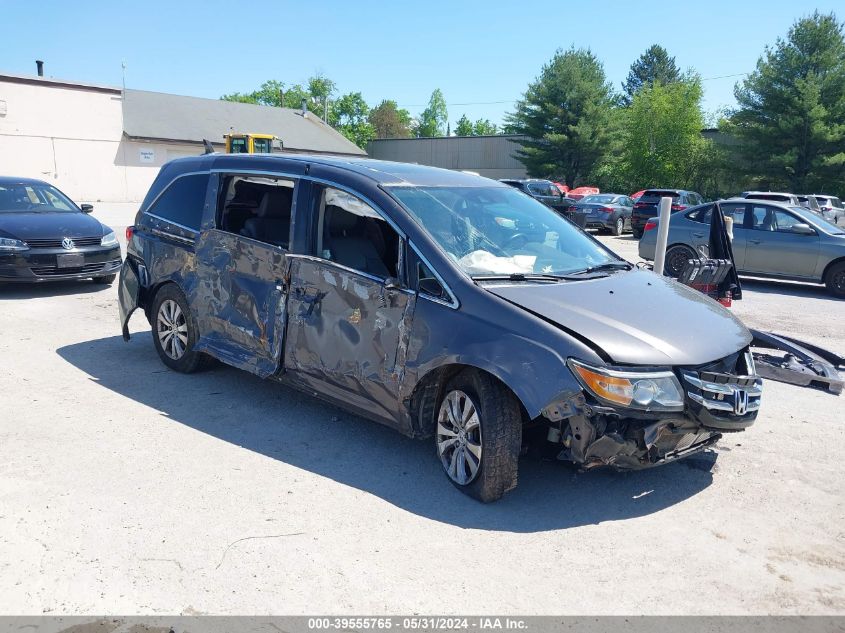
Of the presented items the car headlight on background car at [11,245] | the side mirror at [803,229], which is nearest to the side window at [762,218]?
the side mirror at [803,229]

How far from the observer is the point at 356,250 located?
16.4 feet

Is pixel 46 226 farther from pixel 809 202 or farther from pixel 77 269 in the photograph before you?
pixel 809 202

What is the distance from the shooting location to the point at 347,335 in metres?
4.87

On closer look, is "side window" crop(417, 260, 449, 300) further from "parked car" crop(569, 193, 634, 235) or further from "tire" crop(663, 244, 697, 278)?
"parked car" crop(569, 193, 634, 235)

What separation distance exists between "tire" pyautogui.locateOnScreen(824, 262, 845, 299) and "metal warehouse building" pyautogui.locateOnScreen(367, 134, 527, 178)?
40766 millimetres

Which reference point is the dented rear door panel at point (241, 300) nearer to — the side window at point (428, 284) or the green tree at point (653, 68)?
the side window at point (428, 284)

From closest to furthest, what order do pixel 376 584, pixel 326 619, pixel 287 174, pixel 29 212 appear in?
pixel 326 619, pixel 376 584, pixel 287 174, pixel 29 212

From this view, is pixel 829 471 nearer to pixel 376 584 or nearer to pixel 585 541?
pixel 585 541

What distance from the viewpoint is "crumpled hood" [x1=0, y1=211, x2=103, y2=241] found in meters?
10.1

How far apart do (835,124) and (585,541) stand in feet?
130

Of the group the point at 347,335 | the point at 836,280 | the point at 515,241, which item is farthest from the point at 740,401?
the point at 836,280

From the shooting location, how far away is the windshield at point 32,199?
Result: 11.0 meters

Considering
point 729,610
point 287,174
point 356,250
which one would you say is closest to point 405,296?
point 356,250

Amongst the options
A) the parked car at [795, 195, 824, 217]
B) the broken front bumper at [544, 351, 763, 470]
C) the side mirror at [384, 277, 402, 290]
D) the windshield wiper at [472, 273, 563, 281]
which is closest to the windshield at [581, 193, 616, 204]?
the parked car at [795, 195, 824, 217]
